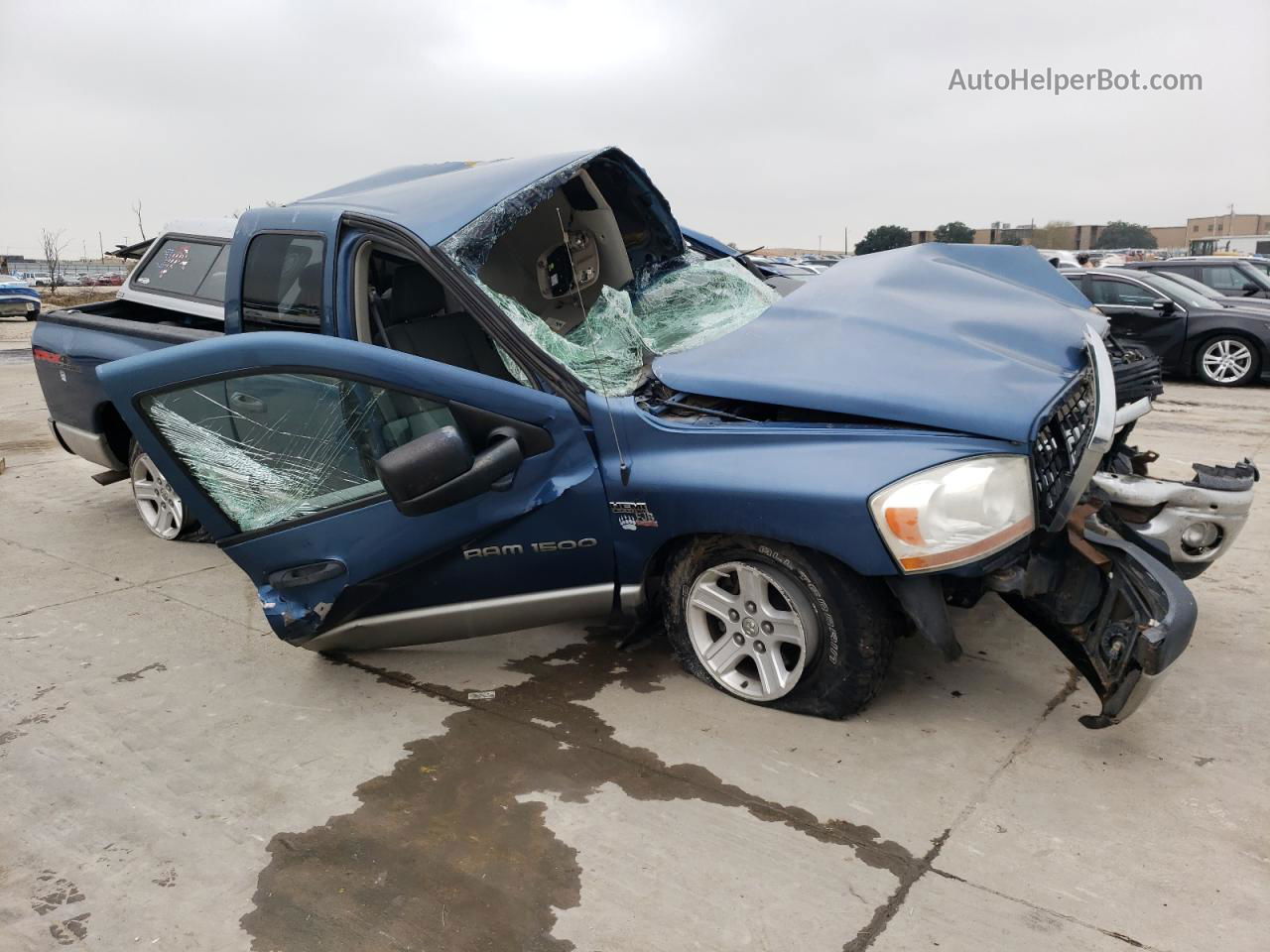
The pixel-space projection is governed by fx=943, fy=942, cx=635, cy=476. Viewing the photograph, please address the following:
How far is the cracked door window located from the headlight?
4.88 feet

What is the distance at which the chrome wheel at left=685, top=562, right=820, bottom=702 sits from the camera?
3045mm

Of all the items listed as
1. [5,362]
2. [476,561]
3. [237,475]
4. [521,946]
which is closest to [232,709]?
[237,475]

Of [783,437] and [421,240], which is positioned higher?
[421,240]

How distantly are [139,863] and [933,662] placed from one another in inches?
108

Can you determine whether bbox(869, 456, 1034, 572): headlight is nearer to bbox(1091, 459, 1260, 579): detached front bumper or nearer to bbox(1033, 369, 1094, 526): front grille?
bbox(1033, 369, 1094, 526): front grille

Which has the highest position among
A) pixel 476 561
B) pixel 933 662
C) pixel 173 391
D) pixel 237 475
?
pixel 173 391

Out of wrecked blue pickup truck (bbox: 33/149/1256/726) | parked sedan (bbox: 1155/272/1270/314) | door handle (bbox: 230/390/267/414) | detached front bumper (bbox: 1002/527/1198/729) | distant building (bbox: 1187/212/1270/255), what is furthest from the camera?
distant building (bbox: 1187/212/1270/255)

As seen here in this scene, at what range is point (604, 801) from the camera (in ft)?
9.23

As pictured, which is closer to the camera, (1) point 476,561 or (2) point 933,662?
(1) point 476,561

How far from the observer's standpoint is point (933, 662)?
3.61m

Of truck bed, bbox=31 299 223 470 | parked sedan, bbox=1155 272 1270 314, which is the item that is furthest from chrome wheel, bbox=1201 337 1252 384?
truck bed, bbox=31 299 223 470

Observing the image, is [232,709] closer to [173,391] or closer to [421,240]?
[173,391]

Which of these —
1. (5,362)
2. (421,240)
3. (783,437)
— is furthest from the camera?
(5,362)

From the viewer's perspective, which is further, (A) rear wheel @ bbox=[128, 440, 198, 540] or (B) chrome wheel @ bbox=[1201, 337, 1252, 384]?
(B) chrome wheel @ bbox=[1201, 337, 1252, 384]
